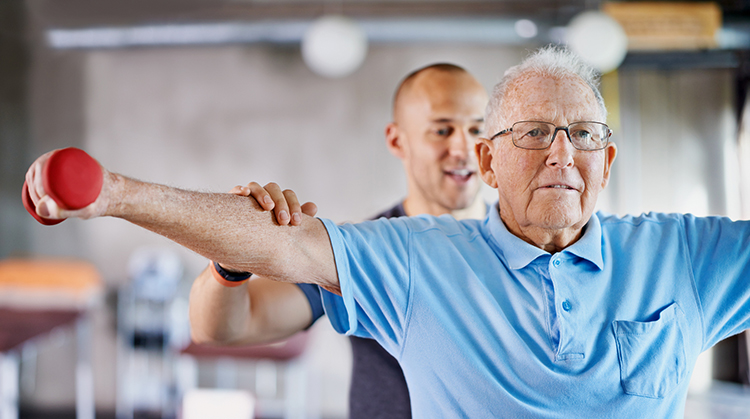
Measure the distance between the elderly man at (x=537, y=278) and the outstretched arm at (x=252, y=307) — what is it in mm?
73

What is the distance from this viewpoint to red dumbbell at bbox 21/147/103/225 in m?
0.73

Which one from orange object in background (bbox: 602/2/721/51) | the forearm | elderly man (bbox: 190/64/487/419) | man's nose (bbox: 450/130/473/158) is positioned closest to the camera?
the forearm

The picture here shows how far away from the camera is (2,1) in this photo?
443 centimetres

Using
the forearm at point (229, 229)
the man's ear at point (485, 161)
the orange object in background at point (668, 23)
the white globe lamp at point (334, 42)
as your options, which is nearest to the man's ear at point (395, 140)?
the man's ear at point (485, 161)

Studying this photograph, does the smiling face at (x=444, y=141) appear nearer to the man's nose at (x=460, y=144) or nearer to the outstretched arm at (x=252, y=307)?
the man's nose at (x=460, y=144)

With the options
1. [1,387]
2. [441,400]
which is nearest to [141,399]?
[1,387]

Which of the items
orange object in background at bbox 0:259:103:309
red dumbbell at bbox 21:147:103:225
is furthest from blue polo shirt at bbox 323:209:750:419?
orange object in background at bbox 0:259:103:309

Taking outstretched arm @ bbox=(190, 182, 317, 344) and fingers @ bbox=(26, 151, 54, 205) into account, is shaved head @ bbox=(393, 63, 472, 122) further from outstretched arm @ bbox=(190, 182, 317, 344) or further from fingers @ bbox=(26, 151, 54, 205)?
fingers @ bbox=(26, 151, 54, 205)

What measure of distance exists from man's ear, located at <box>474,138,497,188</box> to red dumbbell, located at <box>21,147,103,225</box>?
0.89 meters

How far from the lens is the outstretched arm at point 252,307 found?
1.06 m

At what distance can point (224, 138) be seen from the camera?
4797mm

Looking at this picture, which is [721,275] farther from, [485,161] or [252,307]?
[252,307]

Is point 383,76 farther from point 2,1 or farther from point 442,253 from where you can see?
point 442,253

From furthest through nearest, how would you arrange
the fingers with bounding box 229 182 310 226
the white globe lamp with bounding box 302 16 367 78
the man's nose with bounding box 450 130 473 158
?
the white globe lamp with bounding box 302 16 367 78
the man's nose with bounding box 450 130 473 158
the fingers with bounding box 229 182 310 226
